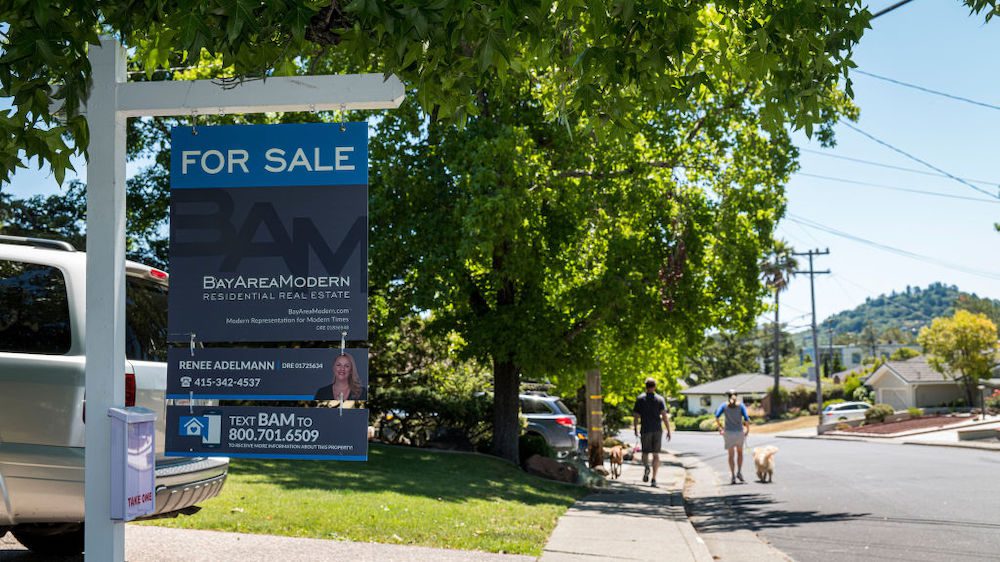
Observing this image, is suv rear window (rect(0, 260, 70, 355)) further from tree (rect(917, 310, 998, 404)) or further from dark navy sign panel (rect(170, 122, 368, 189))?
tree (rect(917, 310, 998, 404))

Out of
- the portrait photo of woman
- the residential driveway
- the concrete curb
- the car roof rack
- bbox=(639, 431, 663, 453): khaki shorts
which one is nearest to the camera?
the portrait photo of woman

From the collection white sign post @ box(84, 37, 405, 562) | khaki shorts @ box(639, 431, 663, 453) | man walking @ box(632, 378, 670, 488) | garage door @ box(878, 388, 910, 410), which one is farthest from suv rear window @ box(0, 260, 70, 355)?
garage door @ box(878, 388, 910, 410)

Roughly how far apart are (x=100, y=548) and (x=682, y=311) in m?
14.3

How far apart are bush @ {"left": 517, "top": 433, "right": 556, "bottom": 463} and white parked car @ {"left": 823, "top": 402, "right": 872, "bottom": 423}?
40982 mm

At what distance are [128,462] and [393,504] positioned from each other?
19.7 ft

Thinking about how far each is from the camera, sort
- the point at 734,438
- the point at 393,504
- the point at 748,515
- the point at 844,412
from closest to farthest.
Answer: the point at 393,504 < the point at 748,515 < the point at 734,438 < the point at 844,412

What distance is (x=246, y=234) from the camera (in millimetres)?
4984

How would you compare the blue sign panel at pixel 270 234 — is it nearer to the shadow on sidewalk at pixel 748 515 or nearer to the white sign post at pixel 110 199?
the white sign post at pixel 110 199

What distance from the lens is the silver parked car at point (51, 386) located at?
17.4 ft

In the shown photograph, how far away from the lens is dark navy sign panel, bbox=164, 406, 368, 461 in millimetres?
4836

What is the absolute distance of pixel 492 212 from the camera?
1517 centimetres

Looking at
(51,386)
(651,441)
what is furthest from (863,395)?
(51,386)

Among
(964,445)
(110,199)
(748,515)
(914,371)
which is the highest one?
(110,199)

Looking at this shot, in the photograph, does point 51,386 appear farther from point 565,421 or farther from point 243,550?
point 565,421
